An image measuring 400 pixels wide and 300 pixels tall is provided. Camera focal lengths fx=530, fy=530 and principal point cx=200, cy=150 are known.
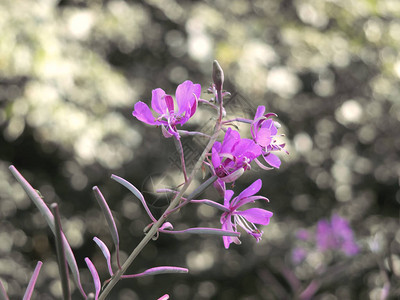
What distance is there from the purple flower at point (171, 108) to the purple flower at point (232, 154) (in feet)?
0.16

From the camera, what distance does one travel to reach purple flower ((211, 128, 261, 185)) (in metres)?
0.49

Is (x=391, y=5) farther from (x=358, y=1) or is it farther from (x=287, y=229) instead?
(x=287, y=229)

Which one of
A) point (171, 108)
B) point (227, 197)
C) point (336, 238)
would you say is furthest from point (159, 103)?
point (336, 238)

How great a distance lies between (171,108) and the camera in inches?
21.7

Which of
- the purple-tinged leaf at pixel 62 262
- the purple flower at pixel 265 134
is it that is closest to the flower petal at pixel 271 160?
the purple flower at pixel 265 134

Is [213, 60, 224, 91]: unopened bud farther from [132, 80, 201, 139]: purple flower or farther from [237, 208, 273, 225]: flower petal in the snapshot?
[237, 208, 273, 225]: flower petal

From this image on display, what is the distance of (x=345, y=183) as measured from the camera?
109 inches

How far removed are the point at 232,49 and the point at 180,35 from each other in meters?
0.58

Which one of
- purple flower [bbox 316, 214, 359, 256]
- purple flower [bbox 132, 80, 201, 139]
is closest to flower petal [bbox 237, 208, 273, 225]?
purple flower [bbox 132, 80, 201, 139]

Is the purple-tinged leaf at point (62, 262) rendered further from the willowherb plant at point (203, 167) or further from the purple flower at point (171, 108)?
the purple flower at point (171, 108)

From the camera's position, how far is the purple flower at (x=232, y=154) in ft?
1.61

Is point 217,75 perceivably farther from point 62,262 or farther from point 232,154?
point 62,262

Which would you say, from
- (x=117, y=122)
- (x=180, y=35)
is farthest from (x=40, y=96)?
(x=180, y=35)

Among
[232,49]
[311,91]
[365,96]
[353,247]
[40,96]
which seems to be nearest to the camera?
[353,247]
